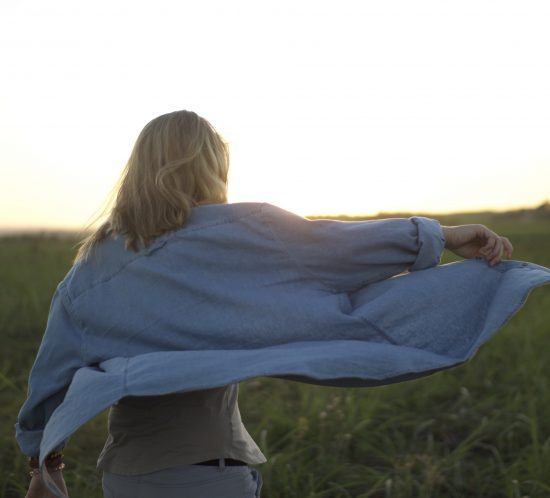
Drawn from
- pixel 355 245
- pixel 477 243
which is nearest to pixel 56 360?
pixel 355 245

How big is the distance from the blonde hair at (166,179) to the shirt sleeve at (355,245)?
0.54ft

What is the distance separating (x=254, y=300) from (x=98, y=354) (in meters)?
0.38

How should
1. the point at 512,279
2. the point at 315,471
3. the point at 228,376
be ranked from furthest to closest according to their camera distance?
1. the point at 315,471
2. the point at 512,279
3. the point at 228,376

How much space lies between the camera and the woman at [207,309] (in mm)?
1619

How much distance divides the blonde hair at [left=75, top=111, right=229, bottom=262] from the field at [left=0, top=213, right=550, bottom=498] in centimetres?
149

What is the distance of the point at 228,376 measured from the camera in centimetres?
152

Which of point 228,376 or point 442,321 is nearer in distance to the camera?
point 228,376

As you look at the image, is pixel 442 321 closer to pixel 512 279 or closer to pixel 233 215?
pixel 512 279

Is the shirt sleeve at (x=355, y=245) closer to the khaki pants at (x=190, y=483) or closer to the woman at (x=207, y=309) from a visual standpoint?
the woman at (x=207, y=309)

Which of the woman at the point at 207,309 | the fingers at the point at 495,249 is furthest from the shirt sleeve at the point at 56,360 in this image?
the fingers at the point at 495,249

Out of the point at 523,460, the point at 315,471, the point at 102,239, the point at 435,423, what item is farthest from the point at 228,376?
the point at 435,423

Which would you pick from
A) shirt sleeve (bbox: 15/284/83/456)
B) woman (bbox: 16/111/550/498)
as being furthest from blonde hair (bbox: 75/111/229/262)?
shirt sleeve (bbox: 15/284/83/456)

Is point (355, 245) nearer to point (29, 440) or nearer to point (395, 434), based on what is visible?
point (29, 440)

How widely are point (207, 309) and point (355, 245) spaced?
0.37m
